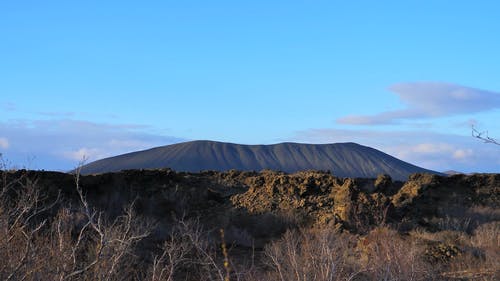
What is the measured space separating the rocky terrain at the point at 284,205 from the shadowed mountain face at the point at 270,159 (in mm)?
57053

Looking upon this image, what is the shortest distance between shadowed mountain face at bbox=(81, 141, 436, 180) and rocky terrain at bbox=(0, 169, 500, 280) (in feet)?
187

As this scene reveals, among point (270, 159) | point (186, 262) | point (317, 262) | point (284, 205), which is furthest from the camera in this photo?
point (270, 159)

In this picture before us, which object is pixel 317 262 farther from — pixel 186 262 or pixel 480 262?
pixel 480 262

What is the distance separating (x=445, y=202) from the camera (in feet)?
89.5

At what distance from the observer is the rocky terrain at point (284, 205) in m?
18.8

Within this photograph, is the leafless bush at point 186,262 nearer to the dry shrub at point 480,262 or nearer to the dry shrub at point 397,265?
the dry shrub at point 397,265

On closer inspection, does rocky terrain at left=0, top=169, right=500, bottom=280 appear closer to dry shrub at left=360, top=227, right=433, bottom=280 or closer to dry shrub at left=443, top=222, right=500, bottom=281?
dry shrub at left=443, top=222, right=500, bottom=281

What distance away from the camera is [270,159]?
96.0m

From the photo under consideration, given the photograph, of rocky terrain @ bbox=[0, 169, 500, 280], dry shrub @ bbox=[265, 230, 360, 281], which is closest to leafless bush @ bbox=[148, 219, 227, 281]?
dry shrub @ bbox=[265, 230, 360, 281]

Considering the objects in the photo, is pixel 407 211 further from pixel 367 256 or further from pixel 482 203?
pixel 367 256

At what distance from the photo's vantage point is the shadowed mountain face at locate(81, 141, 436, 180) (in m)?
88.8

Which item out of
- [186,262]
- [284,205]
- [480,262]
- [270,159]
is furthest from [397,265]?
[270,159]

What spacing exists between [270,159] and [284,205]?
71.5 metres

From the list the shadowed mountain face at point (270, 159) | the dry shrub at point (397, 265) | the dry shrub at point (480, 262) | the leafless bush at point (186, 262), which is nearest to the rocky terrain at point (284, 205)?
the dry shrub at point (480, 262)
